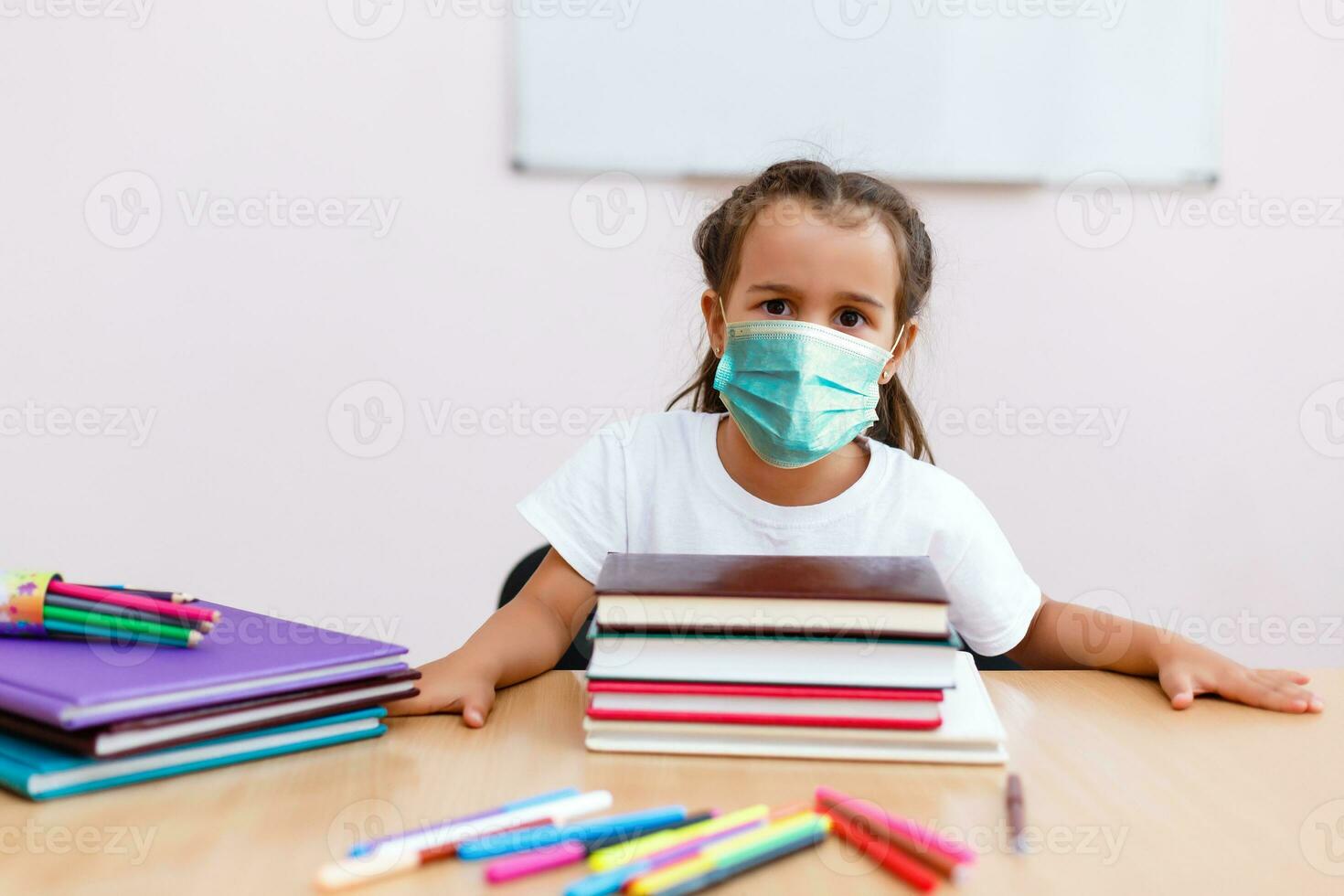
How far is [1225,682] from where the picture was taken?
3.11 feet

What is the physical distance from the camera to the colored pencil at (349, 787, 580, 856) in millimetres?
582

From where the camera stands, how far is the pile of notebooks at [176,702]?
0.67 meters

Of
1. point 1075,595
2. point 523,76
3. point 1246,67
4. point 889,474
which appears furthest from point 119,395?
point 1246,67

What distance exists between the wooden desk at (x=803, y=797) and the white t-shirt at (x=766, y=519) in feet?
1.13

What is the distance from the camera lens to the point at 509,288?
86.6 inches

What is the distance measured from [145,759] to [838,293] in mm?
821

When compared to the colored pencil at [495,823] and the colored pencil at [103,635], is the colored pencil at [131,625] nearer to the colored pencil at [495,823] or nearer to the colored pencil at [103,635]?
the colored pencil at [103,635]

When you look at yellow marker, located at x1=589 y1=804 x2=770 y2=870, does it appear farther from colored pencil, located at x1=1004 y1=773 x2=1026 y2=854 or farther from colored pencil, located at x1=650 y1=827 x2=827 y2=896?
colored pencil, located at x1=1004 y1=773 x2=1026 y2=854

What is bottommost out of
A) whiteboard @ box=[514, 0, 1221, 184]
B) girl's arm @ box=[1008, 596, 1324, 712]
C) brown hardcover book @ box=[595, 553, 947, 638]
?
girl's arm @ box=[1008, 596, 1324, 712]

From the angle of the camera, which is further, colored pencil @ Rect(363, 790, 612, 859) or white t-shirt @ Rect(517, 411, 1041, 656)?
white t-shirt @ Rect(517, 411, 1041, 656)

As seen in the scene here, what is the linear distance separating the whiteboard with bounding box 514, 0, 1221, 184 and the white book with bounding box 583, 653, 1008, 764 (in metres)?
1.58

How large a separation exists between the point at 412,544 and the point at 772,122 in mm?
1123

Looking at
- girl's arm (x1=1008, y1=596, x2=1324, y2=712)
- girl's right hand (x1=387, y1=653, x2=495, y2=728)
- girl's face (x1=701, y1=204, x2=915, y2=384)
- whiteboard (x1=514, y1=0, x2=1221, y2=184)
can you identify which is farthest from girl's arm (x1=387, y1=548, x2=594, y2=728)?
whiteboard (x1=514, y1=0, x2=1221, y2=184)

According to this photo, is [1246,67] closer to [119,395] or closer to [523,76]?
[523,76]
